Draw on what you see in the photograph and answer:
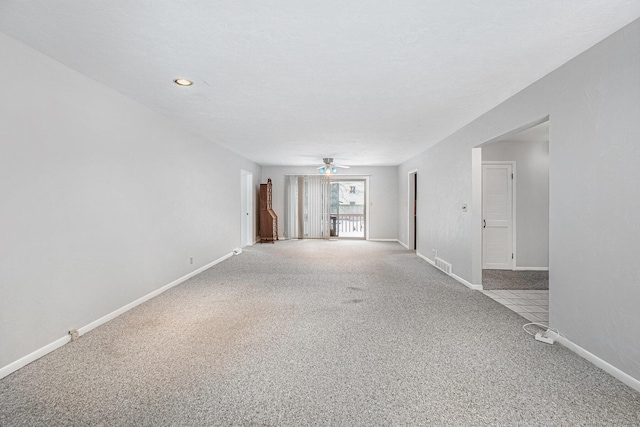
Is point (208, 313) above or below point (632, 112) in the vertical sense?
below

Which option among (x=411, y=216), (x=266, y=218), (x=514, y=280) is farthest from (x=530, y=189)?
(x=266, y=218)

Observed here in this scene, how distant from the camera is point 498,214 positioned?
5.37 metres

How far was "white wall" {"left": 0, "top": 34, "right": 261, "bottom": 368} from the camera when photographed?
210cm

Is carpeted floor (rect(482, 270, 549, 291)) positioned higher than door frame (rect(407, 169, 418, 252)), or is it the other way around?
door frame (rect(407, 169, 418, 252))

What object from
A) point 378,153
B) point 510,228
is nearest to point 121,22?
point 378,153

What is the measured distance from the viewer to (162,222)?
12.9ft

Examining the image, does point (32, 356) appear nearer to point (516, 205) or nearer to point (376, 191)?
point (516, 205)

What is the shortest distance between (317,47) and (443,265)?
4383 millimetres

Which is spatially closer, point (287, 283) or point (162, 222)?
point (162, 222)

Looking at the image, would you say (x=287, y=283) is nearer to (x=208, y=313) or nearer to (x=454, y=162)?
(x=208, y=313)

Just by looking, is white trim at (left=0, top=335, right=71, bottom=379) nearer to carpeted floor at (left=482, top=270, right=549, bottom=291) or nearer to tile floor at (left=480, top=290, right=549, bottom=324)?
tile floor at (left=480, top=290, right=549, bottom=324)

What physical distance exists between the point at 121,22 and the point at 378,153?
5.52 m

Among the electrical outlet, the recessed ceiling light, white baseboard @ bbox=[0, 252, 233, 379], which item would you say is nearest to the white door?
the electrical outlet

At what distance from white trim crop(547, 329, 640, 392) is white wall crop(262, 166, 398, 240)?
681 centimetres
